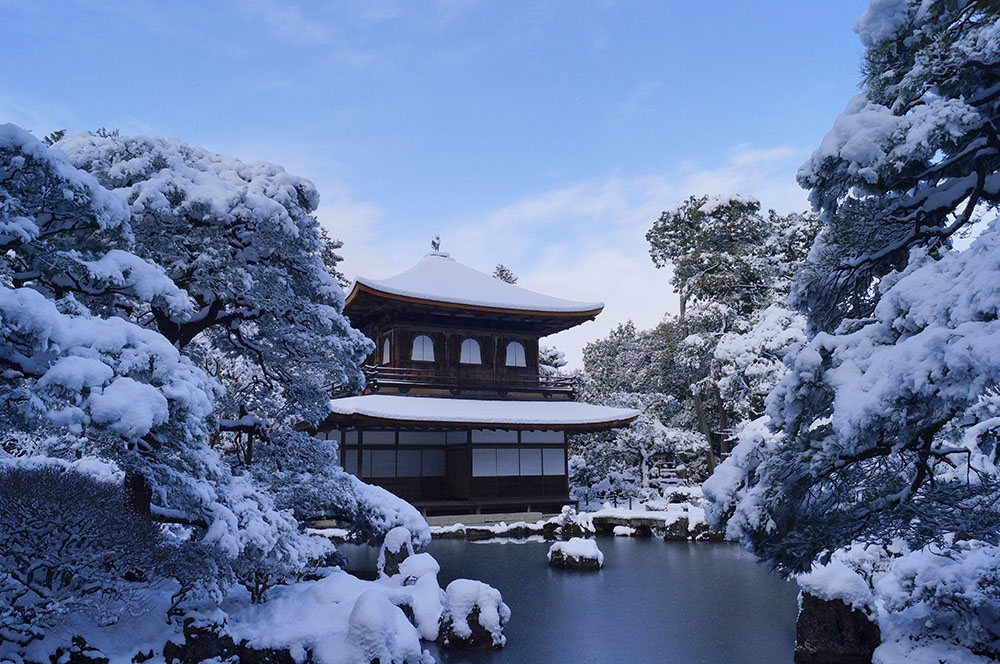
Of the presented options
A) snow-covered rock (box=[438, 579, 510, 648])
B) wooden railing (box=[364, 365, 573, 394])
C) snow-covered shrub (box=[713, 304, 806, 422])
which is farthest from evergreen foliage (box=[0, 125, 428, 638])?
snow-covered shrub (box=[713, 304, 806, 422])

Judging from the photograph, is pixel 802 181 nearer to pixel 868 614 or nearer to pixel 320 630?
pixel 868 614

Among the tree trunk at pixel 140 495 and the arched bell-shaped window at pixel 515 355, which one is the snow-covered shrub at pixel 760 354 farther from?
the tree trunk at pixel 140 495

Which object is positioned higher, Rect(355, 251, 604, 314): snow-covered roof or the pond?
Rect(355, 251, 604, 314): snow-covered roof

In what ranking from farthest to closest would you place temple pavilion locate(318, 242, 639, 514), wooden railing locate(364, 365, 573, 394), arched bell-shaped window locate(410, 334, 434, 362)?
arched bell-shaped window locate(410, 334, 434, 362)
wooden railing locate(364, 365, 573, 394)
temple pavilion locate(318, 242, 639, 514)

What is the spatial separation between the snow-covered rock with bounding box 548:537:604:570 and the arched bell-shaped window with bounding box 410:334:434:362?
10555 mm

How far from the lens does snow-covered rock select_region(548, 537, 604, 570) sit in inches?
541

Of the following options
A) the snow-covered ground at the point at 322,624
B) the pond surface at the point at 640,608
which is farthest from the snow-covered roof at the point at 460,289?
the snow-covered ground at the point at 322,624

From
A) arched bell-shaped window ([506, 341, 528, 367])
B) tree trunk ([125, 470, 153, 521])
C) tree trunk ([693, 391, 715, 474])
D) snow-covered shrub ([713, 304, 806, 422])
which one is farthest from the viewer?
tree trunk ([693, 391, 715, 474])

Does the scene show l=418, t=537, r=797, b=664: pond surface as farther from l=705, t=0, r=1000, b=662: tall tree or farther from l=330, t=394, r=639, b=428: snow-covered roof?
l=330, t=394, r=639, b=428: snow-covered roof

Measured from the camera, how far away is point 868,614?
7191mm

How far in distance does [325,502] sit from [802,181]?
6.70 meters

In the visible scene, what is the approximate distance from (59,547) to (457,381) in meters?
18.4

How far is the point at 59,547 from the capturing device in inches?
205

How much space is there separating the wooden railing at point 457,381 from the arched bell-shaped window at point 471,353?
48 centimetres
